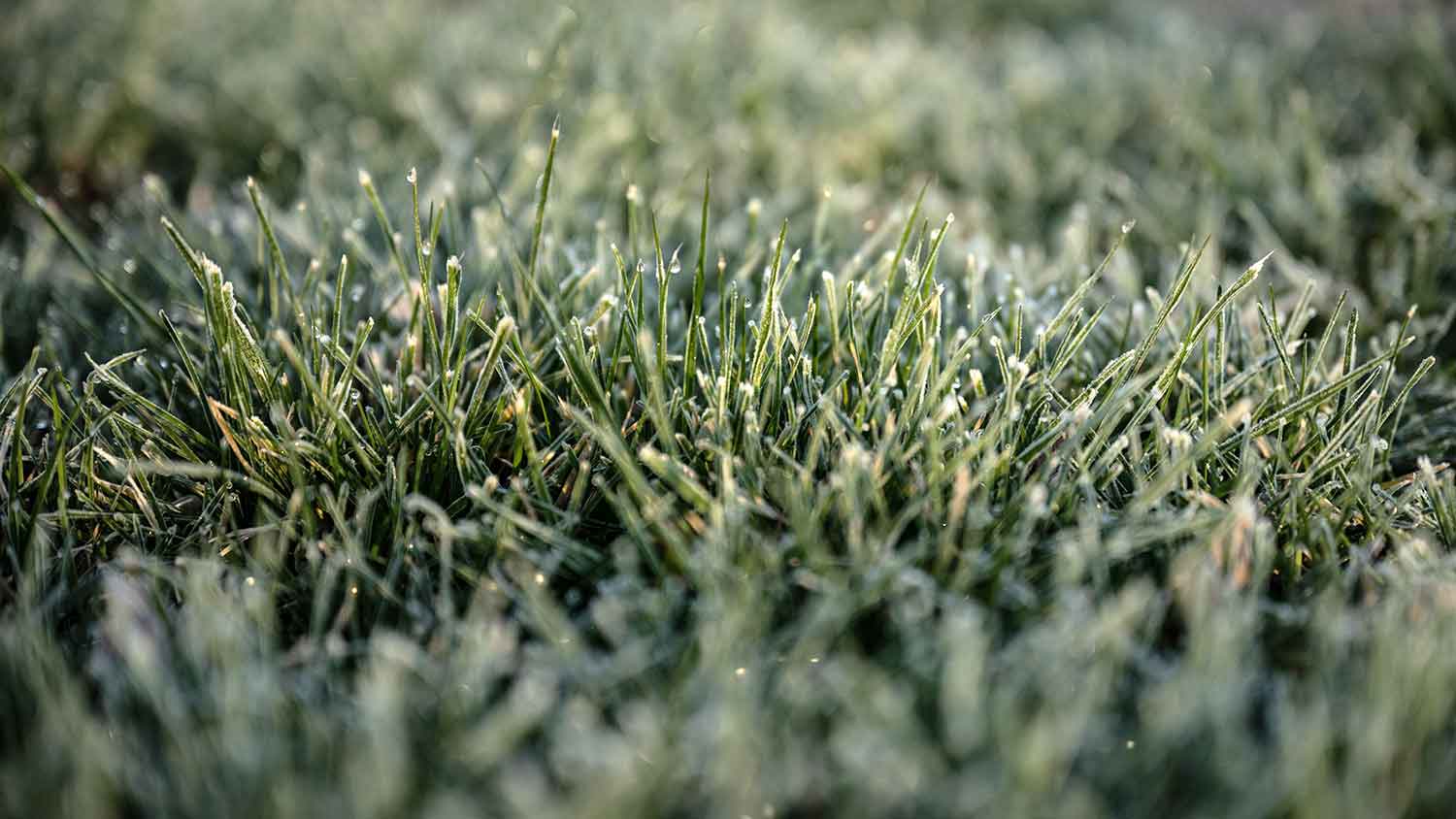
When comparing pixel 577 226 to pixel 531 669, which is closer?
pixel 531 669

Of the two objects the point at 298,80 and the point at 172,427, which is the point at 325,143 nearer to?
the point at 298,80

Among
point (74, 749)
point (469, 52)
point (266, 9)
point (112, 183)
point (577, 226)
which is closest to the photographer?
point (74, 749)

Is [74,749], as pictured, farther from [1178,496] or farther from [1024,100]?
[1024,100]

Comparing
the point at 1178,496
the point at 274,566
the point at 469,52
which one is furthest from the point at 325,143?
the point at 1178,496

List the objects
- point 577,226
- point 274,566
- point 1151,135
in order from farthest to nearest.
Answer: point 1151,135
point 577,226
point 274,566

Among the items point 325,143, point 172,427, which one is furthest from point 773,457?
point 325,143

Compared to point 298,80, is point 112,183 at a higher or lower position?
lower
